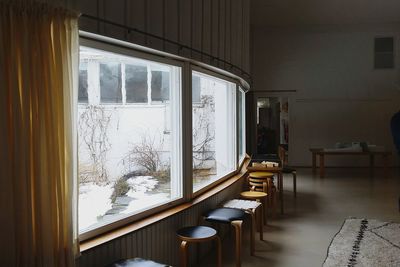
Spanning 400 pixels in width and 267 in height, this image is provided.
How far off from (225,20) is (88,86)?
2.69 m

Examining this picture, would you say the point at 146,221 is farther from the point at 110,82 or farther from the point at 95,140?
the point at 110,82

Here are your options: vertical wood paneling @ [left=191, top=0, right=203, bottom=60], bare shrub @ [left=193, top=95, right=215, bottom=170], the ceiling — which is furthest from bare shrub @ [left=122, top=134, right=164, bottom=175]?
the ceiling

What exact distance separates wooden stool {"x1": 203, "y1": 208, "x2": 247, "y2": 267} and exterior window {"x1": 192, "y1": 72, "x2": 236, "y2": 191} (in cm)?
39

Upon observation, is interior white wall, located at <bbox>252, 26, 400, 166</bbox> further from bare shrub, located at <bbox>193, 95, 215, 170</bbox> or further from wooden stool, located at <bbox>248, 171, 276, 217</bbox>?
bare shrub, located at <bbox>193, 95, 215, 170</bbox>

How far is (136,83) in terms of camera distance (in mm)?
3188

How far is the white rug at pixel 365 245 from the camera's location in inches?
152

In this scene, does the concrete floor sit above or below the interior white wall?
below

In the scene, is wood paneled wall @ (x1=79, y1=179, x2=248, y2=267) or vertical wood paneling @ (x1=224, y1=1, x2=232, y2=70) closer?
wood paneled wall @ (x1=79, y1=179, x2=248, y2=267)

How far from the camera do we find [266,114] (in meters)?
11.4

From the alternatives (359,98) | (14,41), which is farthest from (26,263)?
(359,98)

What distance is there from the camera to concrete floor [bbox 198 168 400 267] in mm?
4105

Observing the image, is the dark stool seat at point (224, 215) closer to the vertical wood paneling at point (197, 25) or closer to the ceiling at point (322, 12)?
the vertical wood paneling at point (197, 25)

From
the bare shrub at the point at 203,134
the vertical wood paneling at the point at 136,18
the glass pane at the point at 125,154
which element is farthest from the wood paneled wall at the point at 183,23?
the bare shrub at the point at 203,134

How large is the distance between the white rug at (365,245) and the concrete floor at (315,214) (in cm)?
12
